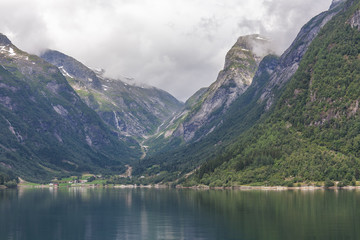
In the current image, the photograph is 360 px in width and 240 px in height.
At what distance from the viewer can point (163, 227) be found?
10656cm

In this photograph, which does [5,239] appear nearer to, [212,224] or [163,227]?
[163,227]

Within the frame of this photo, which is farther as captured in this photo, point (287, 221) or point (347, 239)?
point (287, 221)

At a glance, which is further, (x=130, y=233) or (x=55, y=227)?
(x=55, y=227)

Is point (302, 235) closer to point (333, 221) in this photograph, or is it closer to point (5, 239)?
point (333, 221)

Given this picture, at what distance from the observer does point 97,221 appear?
121625 mm

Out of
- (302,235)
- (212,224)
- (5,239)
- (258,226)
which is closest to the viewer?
(302,235)

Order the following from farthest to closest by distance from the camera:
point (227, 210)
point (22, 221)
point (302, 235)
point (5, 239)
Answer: point (227, 210)
point (22, 221)
point (5, 239)
point (302, 235)

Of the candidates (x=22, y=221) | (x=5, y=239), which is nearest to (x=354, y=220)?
(x=5, y=239)

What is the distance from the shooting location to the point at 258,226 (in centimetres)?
9631

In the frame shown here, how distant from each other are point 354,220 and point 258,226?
897 inches

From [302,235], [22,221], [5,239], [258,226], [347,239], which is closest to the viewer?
[347,239]

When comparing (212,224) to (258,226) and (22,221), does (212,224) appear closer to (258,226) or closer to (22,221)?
(258,226)

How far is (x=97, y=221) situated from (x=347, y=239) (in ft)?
233

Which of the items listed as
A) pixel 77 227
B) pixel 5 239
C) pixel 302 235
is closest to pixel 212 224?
pixel 302 235
